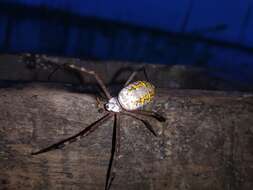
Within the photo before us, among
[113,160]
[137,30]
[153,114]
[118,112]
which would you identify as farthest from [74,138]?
[137,30]

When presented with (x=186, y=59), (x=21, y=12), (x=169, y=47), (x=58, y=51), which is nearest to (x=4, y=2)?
(x=21, y=12)

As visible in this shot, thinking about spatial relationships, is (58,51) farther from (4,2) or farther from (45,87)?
(45,87)

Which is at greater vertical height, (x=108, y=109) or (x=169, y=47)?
(x=169, y=47)

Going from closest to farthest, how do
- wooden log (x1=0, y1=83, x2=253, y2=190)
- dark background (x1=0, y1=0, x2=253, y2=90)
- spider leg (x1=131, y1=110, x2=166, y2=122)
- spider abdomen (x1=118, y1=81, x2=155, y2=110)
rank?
wooden log (x1=0, y1=83, x2=253, y2=190) → spider leg (x1=131, y1=110, x2=166, y2=122) → spider abdomen (x1=118, y1=81, x2=155, y2=110) → dark background (x1=0, y1=0, x2=253, y2=90)

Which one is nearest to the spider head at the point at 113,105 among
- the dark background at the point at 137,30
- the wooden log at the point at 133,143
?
the wooden log at the point at 133,143

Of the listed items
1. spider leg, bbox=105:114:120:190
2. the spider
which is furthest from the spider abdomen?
spider leg, bbox=105:114:120:190

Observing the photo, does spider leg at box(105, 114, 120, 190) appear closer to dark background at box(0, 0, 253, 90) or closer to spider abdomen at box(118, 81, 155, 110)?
spider abdomen at box(118, 81, 155, 110)
